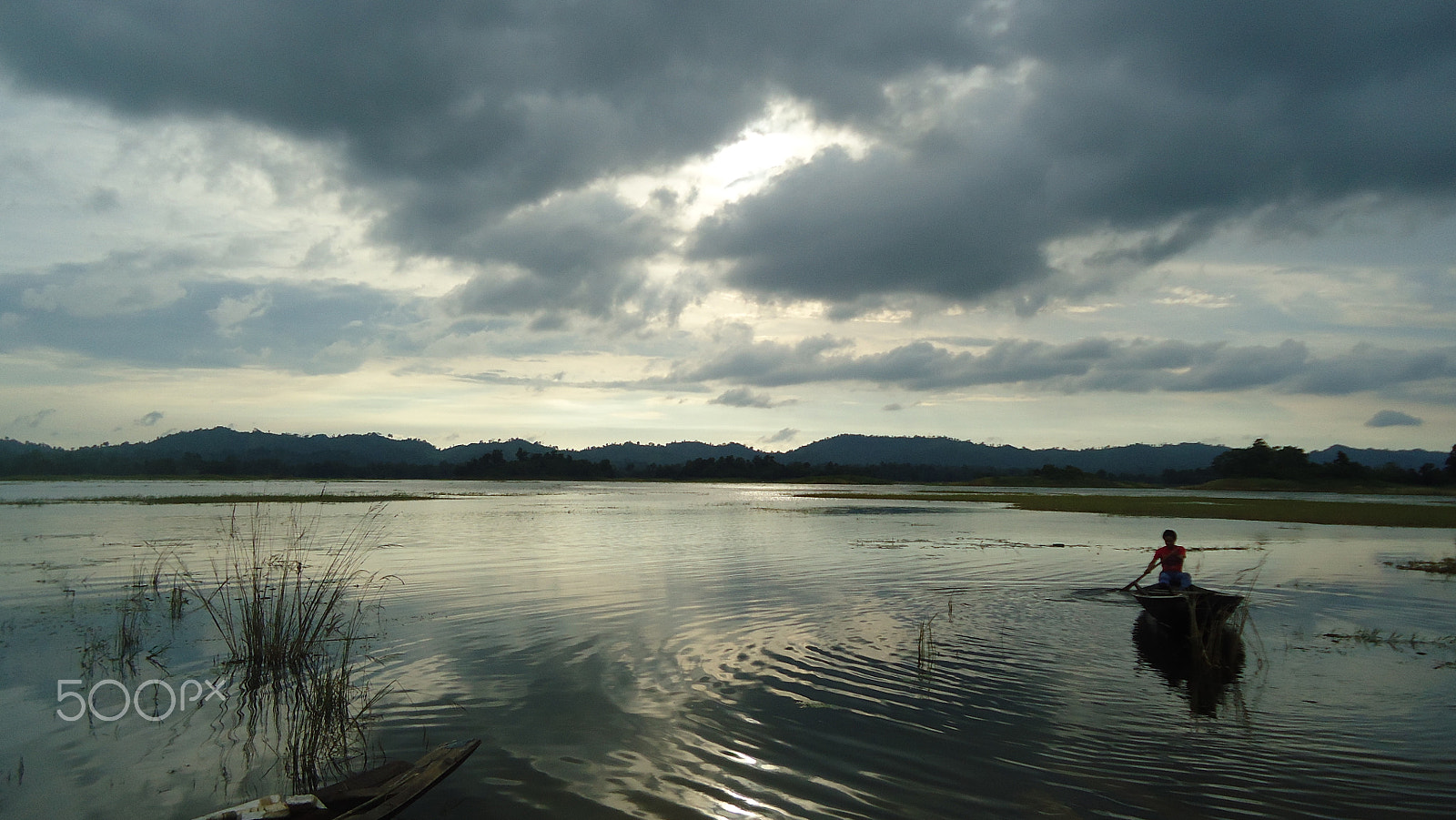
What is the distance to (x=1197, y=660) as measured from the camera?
14.7 metres

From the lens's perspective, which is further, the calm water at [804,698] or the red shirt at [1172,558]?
the red shirt at [1172,558]

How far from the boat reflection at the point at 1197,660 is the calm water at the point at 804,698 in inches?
3.9

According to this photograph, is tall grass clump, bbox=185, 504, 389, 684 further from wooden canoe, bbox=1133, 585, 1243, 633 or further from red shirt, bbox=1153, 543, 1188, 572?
red shirt, bbox=1153, 543, 1188, 572

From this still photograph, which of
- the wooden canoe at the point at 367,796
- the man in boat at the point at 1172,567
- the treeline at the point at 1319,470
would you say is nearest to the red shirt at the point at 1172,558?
the man in boat at the point at 1172,567

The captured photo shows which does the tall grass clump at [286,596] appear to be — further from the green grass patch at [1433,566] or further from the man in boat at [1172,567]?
the green grass patch at [1433,566]

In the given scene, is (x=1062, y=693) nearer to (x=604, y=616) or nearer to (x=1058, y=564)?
(x=604, y=616)

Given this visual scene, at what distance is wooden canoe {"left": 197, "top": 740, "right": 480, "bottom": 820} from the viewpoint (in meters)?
7.40

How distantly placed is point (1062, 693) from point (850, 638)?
489cm

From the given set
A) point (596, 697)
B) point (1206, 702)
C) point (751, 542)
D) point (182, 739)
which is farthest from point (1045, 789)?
point (751, 542)

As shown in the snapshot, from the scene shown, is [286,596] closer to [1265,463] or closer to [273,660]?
[273,660]

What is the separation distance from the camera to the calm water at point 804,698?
8.55 m

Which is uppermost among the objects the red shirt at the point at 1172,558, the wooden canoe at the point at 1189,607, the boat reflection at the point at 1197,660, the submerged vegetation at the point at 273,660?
the red shirt at the point at 1172,558

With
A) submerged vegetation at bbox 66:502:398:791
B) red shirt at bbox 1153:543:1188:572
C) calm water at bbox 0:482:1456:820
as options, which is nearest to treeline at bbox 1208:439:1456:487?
calm water at bbox 0:482:1456:820

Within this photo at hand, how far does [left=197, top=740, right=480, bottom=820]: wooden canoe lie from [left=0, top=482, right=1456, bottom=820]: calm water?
0.30m
